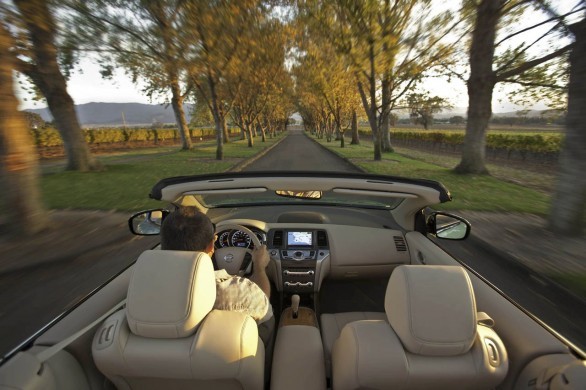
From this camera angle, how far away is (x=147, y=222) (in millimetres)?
3457

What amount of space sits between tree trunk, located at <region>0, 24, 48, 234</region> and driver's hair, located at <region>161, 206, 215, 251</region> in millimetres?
6889

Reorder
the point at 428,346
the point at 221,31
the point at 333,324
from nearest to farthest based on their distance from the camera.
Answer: the point at 428,346 < the point at 333,324 < the point at 221,31

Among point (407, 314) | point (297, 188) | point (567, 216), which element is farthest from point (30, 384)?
point (567, 216)

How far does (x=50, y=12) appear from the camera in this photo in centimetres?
760

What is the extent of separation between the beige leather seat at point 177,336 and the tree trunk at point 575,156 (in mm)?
7963

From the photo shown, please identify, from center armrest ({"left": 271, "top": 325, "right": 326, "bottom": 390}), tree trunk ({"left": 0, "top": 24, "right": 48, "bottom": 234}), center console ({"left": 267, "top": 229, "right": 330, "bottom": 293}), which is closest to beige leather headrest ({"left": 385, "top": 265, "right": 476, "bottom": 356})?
center armrest ({"left": 271, "top": 325, "right": 326, "bottom": 390})

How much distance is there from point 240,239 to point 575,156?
7.26 meters

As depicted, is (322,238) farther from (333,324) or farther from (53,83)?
(53,83)

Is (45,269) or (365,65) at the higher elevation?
(365,65)

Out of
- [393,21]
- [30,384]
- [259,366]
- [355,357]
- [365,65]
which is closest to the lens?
[30,384]

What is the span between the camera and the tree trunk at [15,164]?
6.37 meters

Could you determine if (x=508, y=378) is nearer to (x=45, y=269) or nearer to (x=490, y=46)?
(x=45, y=269)

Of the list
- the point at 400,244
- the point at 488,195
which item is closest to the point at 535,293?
the point at 400,244

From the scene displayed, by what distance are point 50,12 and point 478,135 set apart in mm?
16298
